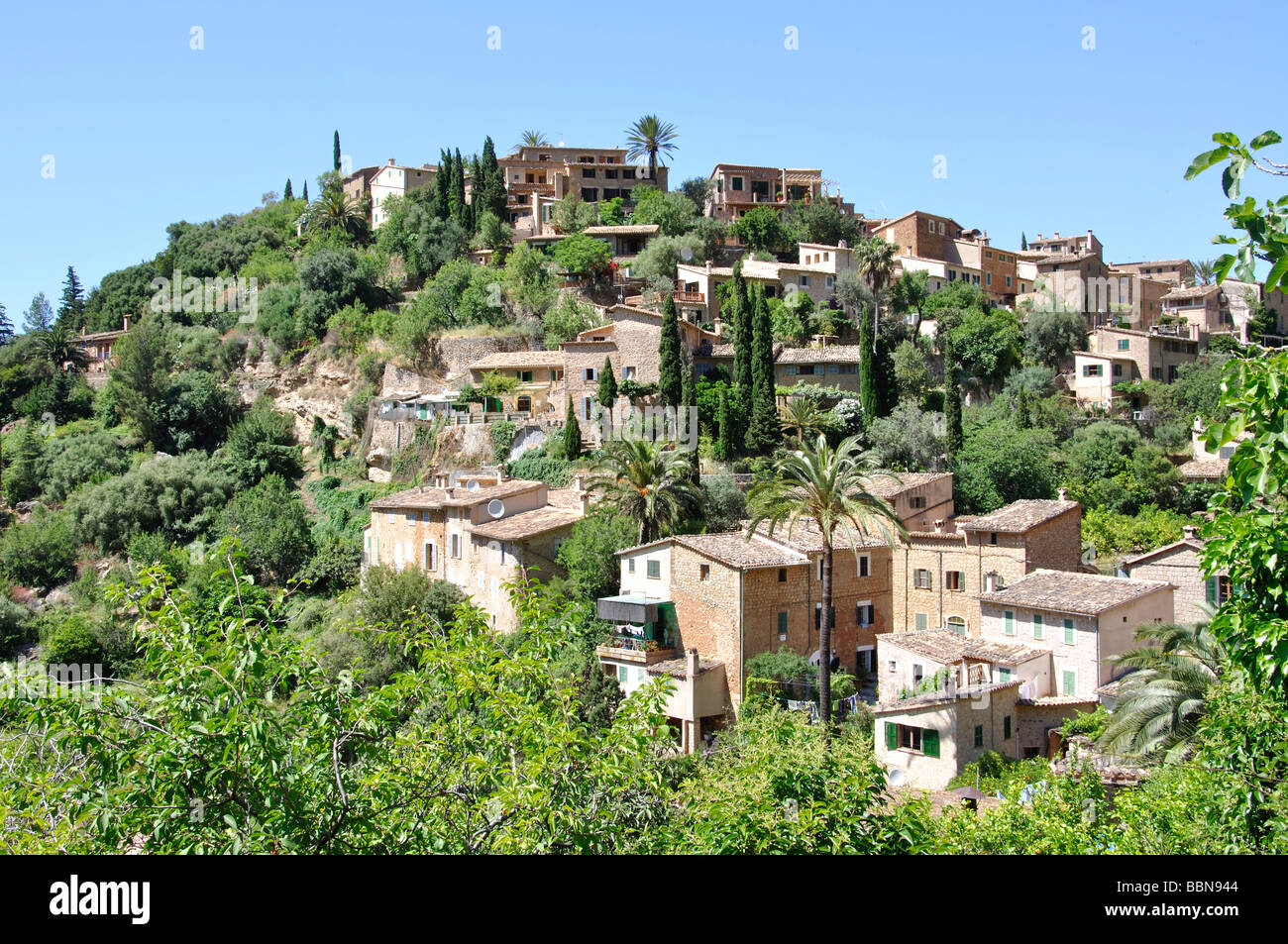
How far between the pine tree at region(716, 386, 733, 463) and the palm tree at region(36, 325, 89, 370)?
1910 inches

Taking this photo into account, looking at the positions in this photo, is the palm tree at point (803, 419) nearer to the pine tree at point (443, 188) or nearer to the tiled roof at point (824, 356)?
the tiled roof at point (824, 356)

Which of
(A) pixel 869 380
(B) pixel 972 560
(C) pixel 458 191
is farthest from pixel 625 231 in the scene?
(B) pixel 972 560

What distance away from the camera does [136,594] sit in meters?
8.11

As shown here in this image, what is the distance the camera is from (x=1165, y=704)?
20656mm

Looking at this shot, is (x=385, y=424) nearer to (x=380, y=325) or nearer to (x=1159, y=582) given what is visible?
(x=380, y=325)

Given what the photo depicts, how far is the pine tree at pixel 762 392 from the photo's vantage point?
43250 millimetres

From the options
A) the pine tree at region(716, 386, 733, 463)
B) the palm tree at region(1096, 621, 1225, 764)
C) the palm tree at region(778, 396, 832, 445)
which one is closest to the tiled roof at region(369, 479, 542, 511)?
the pine tree at region(716, 386, 733, 463)

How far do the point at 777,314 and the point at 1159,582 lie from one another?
2765cm

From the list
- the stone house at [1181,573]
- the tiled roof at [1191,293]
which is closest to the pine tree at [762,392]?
the stone house at [1181,573]

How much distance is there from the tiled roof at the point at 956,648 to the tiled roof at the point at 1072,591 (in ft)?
3.87

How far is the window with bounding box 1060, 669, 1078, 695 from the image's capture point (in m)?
27.3

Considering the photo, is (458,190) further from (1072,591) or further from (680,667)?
(1072,591)

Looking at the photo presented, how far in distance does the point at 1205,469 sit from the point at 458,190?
48795 millimetres
